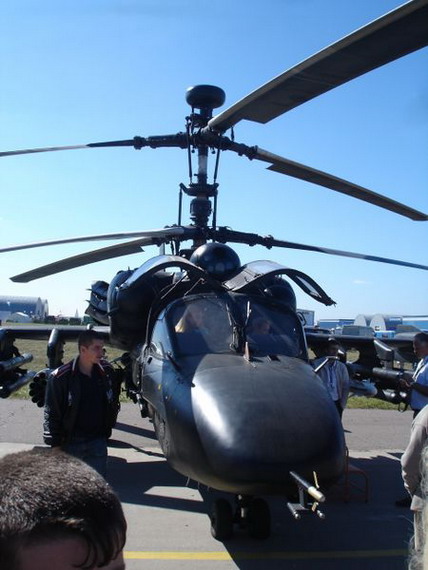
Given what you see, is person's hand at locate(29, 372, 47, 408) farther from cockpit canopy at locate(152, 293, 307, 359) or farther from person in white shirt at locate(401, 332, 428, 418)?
person in white shirt at locate(401, 332, 428, 418)

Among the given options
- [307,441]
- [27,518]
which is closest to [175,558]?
[307,441]

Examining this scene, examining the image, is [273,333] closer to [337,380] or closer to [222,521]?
[222,521]

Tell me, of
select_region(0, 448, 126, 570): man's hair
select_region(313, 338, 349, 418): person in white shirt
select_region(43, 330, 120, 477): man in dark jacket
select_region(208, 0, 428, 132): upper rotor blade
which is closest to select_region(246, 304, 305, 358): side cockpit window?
select_region(43, 330, 120, 477): man in dark jacket

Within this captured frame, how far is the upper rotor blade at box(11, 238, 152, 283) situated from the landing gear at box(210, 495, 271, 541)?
12.7ft

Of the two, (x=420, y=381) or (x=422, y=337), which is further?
(x=422, y=337)

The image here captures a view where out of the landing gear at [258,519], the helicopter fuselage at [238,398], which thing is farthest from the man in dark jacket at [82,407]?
the landing gear at [258,519]

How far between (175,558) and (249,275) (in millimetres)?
2797

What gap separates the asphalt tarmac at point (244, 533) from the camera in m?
4.52

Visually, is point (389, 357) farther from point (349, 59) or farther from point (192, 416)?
point (349, 59)

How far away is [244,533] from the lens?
5.03m

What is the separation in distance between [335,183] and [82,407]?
4.20 metres

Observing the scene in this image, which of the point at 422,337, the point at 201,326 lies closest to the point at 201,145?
the point at 201,326

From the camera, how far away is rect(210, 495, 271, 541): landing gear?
189 inches

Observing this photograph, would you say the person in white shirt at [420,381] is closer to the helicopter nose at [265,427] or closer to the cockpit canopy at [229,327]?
the cockpit canopy at [229,327]
